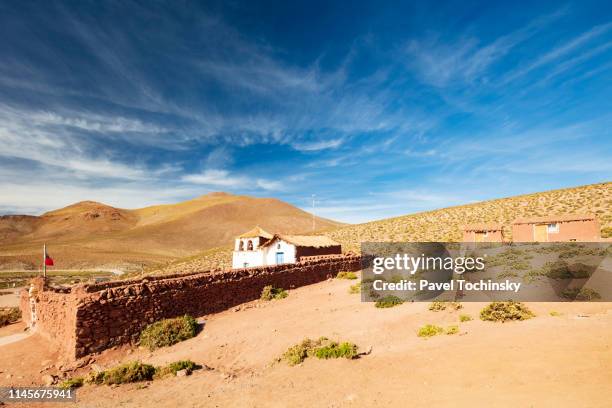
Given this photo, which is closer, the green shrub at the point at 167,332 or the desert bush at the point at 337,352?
the desert bush at the point at 337,352

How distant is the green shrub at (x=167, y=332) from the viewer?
1209cm

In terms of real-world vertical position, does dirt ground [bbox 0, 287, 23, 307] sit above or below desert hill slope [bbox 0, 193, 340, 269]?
below

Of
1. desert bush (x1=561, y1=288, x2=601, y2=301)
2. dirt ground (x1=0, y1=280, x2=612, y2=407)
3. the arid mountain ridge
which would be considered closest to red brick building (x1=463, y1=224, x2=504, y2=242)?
the arid mountain ridge

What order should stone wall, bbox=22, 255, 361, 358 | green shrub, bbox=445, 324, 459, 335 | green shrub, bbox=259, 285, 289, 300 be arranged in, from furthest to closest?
green shrub, bbox=259, 285, 289, 300 < stone wall, bbox=22, 255, 361, 358 < green shrub, bbox=445, 324, 459, 335

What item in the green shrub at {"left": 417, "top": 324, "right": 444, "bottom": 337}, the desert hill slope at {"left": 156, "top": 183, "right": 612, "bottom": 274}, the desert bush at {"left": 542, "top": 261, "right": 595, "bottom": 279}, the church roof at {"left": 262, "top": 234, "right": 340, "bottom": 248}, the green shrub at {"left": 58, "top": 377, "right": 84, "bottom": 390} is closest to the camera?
the green shrub at {"left": 58, "top": 377, "right": 84, "bottom": 390}

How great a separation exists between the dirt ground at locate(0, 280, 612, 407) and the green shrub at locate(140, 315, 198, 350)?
0.37 m

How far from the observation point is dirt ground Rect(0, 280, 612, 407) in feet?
19.5

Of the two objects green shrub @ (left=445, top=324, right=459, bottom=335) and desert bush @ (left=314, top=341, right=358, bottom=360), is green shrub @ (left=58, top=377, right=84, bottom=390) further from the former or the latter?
green shrub @ (left=445, top=324, right=459, bottom=335)

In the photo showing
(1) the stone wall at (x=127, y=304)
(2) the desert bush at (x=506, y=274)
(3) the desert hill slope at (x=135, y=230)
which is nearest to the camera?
(1) the stone wall at (x=127, y=304)

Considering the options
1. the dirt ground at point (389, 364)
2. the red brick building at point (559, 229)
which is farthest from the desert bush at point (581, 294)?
the red brick building at point (559, 229)

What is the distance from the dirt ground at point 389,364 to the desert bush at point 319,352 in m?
0.24

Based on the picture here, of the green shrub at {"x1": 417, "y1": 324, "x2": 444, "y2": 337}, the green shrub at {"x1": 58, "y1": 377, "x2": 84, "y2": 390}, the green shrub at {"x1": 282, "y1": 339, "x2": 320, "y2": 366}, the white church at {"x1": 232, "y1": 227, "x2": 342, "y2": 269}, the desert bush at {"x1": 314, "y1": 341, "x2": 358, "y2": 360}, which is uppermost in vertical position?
the white church at {"x1": 232, "y1": 227, "x2": 342, "y2": 269}

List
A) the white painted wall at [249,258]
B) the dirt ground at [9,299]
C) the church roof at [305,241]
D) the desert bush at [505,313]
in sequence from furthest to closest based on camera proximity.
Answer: the white painted wall at [249,258] → the church roof at [305,241] → the dirt ground at [9,299] → the desert bush at [505,313]

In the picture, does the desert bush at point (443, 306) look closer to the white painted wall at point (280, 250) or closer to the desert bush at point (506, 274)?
the desert bush at point (506, 274)
